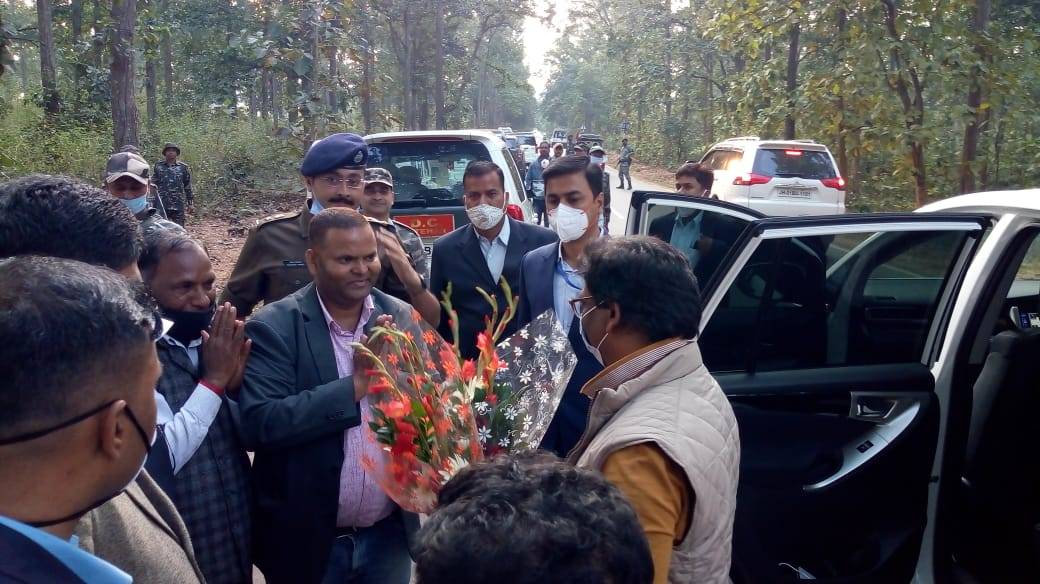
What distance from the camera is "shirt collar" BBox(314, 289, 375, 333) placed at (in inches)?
104

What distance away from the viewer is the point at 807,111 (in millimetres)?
15312

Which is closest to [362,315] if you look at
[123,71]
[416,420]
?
[416,420]

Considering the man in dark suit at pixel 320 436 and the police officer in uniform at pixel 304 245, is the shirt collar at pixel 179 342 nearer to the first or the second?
the man in dark suit at pixel 320 436

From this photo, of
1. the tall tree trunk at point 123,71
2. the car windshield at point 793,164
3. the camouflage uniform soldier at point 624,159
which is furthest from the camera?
the camouflage uniform soldier at point 624,159

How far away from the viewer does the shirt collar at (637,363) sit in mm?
1974

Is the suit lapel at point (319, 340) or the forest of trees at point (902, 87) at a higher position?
the forest of trees at point (902, 87)

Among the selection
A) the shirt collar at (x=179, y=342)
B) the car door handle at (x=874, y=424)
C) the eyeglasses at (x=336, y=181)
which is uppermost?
the eyeglasses at (x=336, y=181)

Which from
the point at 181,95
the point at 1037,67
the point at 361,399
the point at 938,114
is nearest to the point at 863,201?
the point at 938,114

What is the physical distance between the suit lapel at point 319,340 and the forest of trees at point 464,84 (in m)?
3.49

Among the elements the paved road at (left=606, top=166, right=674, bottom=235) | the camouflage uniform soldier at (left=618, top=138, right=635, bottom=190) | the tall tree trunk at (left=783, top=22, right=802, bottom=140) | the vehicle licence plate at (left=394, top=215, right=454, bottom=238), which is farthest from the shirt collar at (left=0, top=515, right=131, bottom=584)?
the camouflage uniform soldier at (left=618, top=138, right=635, bottom=190)

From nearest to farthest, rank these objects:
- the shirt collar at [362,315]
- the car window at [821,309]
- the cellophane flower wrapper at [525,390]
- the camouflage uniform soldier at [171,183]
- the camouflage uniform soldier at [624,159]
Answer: the cellophane flower wrapper at [525,390] → the shirt collar at [362,315] → the car window at [821,309] → the camouflage uniform soldier at [171,183] → the camouflage uniform soldier at [624,159]

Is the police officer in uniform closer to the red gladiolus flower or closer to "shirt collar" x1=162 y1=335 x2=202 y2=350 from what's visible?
"shirt collar" x1=162 y1=335 x2=202 y2=350

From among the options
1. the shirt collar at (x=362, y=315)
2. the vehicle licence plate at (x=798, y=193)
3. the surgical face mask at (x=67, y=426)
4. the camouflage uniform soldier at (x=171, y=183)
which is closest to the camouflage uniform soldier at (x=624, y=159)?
the vehicle licence plate at (x=798, y=193)

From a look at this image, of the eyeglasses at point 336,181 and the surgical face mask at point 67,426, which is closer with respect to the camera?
the surgical face mask at point 67,426
